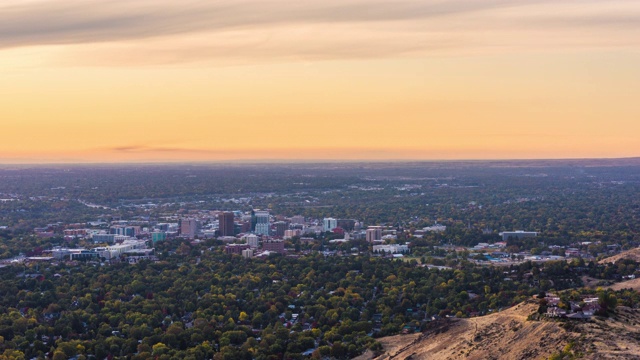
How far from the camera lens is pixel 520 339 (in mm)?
40188

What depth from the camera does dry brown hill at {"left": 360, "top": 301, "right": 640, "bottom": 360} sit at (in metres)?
36.6

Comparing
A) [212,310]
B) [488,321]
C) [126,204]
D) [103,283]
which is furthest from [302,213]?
[488,321]

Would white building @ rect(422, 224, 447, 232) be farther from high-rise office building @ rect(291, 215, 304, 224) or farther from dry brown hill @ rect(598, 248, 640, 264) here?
dry brown hill @ rect(598, 248, 640, 264)

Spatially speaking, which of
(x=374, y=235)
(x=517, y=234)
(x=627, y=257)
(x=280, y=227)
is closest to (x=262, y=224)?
(x=280, y=227)

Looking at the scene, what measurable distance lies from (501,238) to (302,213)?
50.5m

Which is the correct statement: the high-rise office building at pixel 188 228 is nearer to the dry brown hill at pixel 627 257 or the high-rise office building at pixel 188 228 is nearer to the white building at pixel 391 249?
the white building at pixel 391 249

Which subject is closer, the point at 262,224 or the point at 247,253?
the point at 247,253

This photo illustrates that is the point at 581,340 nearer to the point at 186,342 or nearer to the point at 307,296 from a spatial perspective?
the point at 186,342

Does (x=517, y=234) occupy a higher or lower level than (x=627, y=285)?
lower

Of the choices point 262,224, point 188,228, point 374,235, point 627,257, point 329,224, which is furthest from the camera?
point 262,224

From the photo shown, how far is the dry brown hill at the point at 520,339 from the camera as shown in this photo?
36.6 meters

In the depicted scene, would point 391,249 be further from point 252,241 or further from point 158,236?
point 158,236

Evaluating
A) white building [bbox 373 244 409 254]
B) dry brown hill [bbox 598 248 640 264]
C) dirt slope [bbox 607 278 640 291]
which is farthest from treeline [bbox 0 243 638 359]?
white building [bbox 373 244 409 254]

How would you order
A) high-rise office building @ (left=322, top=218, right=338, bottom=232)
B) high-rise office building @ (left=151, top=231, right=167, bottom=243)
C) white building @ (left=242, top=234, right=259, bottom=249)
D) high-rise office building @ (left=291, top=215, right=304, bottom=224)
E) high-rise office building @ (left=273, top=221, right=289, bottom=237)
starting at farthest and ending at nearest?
1. high-rise office building @ (left=291, top=215, right=304, bottom=224)
2. high-rise office building @ (left=322, top=218, right=338, bottom=232)
3. high-rise office building @ (left=273, top=221, right=289, bottom=237)
4. high-rise office building @ (left=151, top=231, right=167, bottom=243)
5. white building @ (left=242, top=234, right=259, bottom=249)
